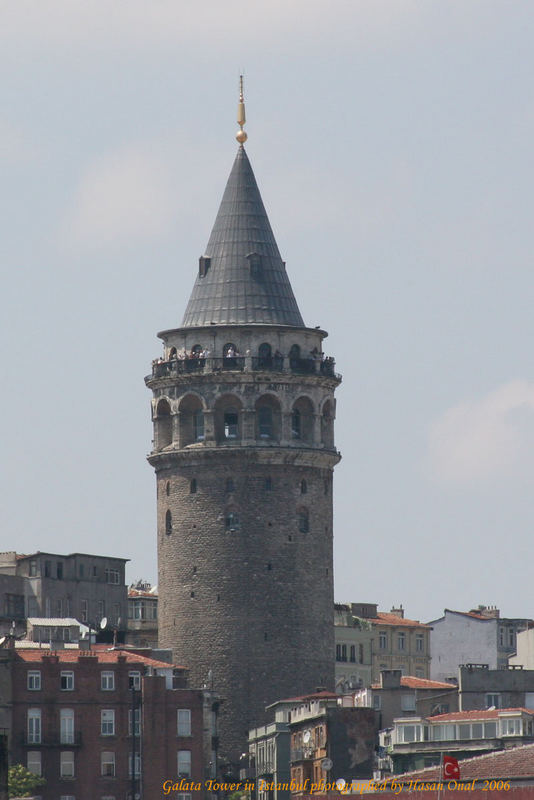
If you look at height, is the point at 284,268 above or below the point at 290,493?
above

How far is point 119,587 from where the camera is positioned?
178 meters

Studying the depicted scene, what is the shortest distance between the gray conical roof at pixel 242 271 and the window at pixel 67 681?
21254mm

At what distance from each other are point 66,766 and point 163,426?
22097 mm

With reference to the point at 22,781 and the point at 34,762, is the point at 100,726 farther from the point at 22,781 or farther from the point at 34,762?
the point at 22,781

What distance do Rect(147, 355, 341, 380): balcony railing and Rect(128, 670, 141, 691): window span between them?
17639 millimetres

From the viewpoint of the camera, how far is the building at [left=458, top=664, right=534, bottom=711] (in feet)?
494

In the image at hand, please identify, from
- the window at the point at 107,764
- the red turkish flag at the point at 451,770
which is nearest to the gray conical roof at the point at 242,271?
the window at the point at 107,764

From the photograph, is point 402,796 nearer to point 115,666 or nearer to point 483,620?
point 115,666

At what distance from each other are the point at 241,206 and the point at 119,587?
92.3ft

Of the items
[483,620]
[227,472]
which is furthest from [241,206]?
[483,620]

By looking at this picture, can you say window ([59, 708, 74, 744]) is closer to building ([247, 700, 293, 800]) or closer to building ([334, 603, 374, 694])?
building ([247, 700, 293, 800])

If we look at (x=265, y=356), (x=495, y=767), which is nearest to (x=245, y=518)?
(x=265, y=356)

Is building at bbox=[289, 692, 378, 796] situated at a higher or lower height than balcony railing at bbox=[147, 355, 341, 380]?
lower

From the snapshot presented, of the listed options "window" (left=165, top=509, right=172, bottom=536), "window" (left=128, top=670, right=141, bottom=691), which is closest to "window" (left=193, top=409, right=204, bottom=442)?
"window" (left=165, top=509, right=172, bottom=536)
